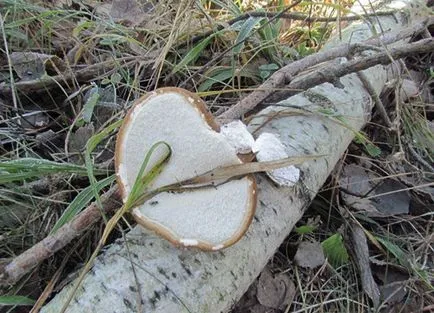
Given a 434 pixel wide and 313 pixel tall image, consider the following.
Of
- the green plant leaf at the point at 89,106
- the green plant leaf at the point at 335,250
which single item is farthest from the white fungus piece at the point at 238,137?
the green plant leaf at the point at 89,106

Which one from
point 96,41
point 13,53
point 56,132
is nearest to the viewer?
point 56,132

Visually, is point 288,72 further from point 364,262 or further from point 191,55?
point 364,262

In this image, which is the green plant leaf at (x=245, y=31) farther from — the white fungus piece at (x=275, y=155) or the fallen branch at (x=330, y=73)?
the white fungus piece at (x=275, y=155)

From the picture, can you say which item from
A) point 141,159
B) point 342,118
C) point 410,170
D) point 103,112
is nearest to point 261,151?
point 141,159

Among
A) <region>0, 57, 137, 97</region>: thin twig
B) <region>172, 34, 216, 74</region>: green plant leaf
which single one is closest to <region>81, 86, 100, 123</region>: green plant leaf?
<region>0, 57, 137, 97</region>: thin twig

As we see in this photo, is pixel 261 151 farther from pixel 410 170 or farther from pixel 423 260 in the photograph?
pixel 410 170

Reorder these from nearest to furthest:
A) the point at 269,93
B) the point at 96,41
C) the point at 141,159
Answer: the point at 141,159 < the point at 269,93 < the point at 96,41
